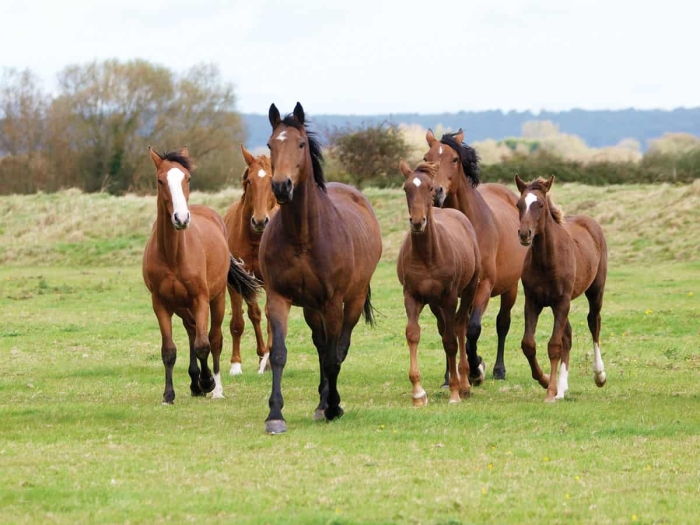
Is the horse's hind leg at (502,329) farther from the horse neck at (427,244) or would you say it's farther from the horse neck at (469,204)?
the horse neck at (427,244)

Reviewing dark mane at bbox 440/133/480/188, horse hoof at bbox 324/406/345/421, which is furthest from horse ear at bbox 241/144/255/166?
horse hoof at bbox 324/406/345/421

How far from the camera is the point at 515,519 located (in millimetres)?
5508

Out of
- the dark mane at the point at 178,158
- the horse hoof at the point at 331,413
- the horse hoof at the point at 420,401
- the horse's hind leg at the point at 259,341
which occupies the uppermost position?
the dark mane at the point at 178,158

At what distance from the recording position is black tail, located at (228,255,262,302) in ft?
40.8

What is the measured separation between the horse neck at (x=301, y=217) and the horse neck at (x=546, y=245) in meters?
2.60

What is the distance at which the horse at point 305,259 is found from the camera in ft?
27.5

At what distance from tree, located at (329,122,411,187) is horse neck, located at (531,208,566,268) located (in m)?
28.7

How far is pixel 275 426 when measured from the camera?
8.16 meters

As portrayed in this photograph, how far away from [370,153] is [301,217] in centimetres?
3085

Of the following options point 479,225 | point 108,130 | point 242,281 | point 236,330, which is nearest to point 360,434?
point 479,225

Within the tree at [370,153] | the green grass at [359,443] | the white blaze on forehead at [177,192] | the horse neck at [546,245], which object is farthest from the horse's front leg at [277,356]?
the tree at [370,153]

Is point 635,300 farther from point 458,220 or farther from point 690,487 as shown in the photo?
point 690,487

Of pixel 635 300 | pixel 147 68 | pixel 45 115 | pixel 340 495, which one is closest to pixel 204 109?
pixel 147 68

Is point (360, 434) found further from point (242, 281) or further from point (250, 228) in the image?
point (250, 228)
